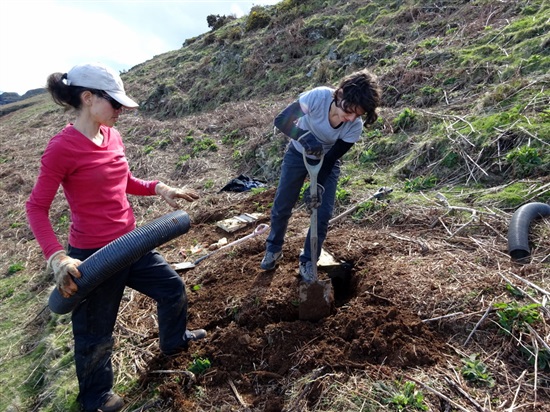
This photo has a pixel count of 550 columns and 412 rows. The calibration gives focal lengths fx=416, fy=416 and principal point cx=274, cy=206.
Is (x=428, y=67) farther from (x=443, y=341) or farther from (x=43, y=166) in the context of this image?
(x=43, y=166)

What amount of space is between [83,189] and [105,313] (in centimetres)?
80

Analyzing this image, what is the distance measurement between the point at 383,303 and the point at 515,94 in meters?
4.39

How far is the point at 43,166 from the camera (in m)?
2.33

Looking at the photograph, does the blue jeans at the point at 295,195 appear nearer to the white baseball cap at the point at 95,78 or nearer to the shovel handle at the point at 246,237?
the shovel handle at the point at 246,237

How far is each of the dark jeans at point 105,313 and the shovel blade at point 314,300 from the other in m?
0.86

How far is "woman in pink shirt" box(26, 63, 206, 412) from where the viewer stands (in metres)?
2.32

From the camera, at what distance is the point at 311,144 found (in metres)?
3.19

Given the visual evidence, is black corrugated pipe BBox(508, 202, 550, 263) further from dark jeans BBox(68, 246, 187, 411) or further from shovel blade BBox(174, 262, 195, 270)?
shovel blade BBox(174, 262, 195, 270)

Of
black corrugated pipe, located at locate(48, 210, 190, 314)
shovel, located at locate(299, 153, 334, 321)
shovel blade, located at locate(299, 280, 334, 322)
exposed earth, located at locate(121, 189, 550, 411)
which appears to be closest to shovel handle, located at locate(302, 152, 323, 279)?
shovel, located at locate(299, 153, 334, 321)

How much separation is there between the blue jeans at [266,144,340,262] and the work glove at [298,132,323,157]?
9.4 inches

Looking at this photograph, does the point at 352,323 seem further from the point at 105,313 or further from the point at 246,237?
the point at 246,237

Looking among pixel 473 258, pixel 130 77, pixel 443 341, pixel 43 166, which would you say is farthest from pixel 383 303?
pixel 130 77

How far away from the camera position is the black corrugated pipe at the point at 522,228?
3.46 m

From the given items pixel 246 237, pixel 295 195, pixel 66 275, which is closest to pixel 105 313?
pixel 66 275
